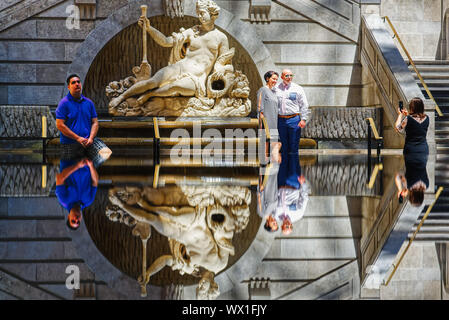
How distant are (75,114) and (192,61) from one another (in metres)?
6.96

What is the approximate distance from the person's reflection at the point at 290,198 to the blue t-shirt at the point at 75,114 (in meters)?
3.06

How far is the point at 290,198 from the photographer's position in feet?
16.5

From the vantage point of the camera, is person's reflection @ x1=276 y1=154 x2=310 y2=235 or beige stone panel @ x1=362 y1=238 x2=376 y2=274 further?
person's reflection @ x1=276 y1=154 x2=310 y2=235

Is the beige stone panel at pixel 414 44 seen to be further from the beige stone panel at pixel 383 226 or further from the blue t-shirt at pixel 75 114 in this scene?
the beige stone panel at pixel 383 226

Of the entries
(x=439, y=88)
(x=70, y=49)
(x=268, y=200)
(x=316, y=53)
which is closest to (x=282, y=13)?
(x=316, y=53)

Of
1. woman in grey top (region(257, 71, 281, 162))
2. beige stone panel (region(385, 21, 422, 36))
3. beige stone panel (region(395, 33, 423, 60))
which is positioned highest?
beige stone panel (region(385, 21, 422, 36))

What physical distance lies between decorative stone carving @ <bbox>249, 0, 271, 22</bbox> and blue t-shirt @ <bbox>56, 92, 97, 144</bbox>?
8115mm

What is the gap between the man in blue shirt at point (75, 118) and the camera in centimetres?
908

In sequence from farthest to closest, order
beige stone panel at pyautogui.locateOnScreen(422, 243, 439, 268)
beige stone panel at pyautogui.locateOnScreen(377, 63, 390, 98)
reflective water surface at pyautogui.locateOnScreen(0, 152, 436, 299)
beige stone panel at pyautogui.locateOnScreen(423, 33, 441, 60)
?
1. beige stone panel at pyautogui.locateOnScreen(423, 33, 441, 60)
2. beige stone panel at pyautogui.locateOnScreen(377, 63, 390, 98)
3. beige stone panel at pyautogui.locateOnScreen(422, 243, 439, 268)
4. reflective water surface at pyautogui.locateOnScreen(0, 152, 436, 299)

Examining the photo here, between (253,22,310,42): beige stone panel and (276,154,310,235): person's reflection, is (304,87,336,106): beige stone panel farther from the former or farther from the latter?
(276,154,310,235): person's reflection

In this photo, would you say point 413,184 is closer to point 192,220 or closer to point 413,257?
point 192,220

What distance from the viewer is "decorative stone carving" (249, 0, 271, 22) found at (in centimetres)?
1641

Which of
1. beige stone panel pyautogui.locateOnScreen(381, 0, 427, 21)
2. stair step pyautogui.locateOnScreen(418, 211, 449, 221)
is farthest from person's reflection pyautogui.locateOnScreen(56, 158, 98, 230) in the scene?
beige stone panel pyautogui.locateOnScreen(381, 0, 427, 21)
